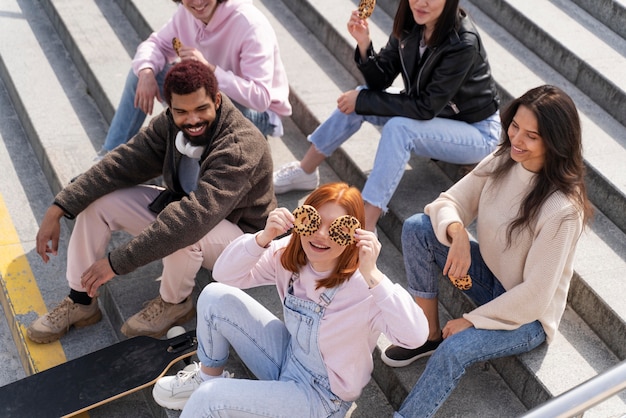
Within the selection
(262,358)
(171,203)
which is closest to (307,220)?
(262,358)

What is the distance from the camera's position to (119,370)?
13.4 ft

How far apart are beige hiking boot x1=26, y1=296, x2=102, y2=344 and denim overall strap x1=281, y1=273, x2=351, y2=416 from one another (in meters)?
1.48

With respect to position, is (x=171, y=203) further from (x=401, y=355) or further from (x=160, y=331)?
(x=401, y=355)

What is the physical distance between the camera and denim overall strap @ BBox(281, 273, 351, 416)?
11.2 ft

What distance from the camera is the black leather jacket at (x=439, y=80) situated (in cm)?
430

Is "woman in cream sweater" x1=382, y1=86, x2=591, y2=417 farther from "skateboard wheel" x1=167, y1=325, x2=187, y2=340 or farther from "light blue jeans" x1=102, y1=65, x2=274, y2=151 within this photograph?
"light blue jeans" x1=102, y1=65, x2=274, y2=151

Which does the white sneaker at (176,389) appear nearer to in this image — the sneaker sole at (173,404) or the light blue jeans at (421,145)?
the sneaker sole at (173,404)

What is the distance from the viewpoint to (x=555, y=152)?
3426 mm

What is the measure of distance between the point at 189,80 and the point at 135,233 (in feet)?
2.87

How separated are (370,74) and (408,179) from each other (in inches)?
23.8

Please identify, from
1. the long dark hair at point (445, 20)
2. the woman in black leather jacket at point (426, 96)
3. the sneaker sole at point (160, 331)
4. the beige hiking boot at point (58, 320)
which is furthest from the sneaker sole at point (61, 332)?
the long dark hair at point (445, 20)

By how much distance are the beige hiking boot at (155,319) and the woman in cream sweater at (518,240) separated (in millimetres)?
1111

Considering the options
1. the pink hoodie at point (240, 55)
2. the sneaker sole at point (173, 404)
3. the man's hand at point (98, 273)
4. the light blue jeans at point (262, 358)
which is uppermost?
the pink hoodie at point (240, 55)

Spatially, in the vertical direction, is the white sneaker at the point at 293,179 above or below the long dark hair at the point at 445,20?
below
